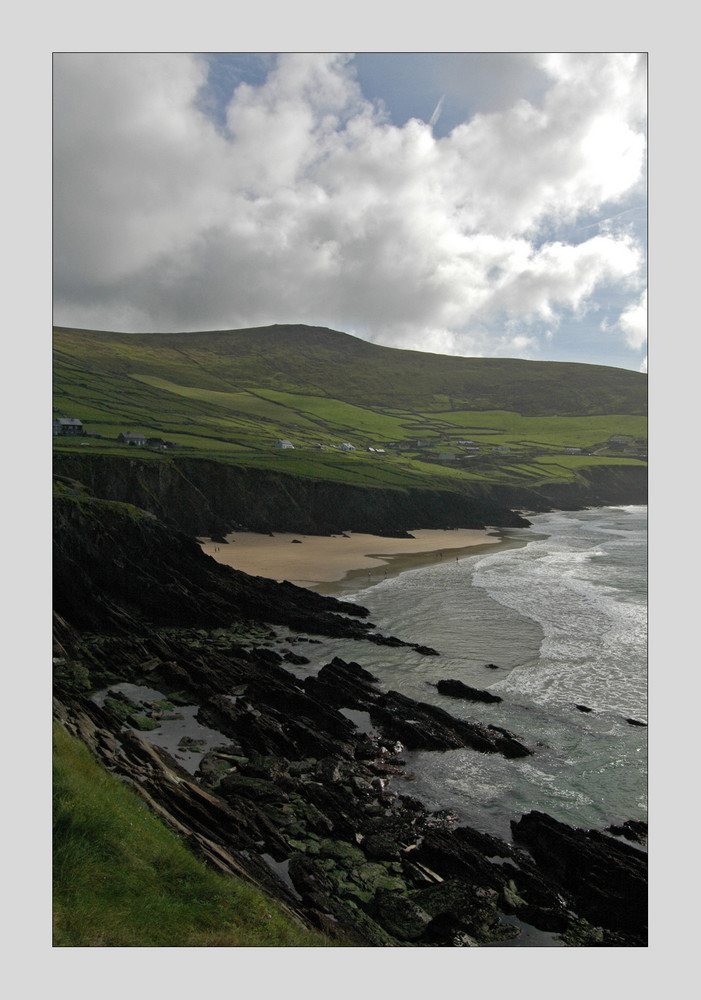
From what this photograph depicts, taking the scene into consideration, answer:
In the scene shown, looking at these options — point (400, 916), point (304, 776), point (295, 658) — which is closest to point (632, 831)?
point (400, 916)

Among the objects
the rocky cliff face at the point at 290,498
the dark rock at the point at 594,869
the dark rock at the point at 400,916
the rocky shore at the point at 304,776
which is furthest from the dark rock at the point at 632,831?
the rocky cliff face at the point at 290,498

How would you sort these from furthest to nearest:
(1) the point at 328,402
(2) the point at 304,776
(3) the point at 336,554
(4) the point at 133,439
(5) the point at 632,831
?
(1) the point at 328,402
(3) the point at 336,554
(4) the point at 133,439
(2) the point at 304,776
(5) the point at 632,831

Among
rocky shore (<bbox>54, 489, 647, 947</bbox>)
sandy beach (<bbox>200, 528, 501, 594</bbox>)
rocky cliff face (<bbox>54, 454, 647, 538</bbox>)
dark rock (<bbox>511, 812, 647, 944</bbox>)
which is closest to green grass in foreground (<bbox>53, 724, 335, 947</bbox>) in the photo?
rocky shore (<bbox>54, 489, 647, 947</bbox>)

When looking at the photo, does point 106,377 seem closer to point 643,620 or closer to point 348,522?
point 348,522

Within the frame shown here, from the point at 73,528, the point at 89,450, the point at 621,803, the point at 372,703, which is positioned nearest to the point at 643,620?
the point at 621,803

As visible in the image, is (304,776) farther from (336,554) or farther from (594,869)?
(336,554)

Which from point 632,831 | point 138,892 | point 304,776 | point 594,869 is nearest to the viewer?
point 138,892

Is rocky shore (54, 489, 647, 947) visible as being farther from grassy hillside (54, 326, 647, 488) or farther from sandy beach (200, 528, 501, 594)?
grassy hillside (54, 326, 647, 488)
